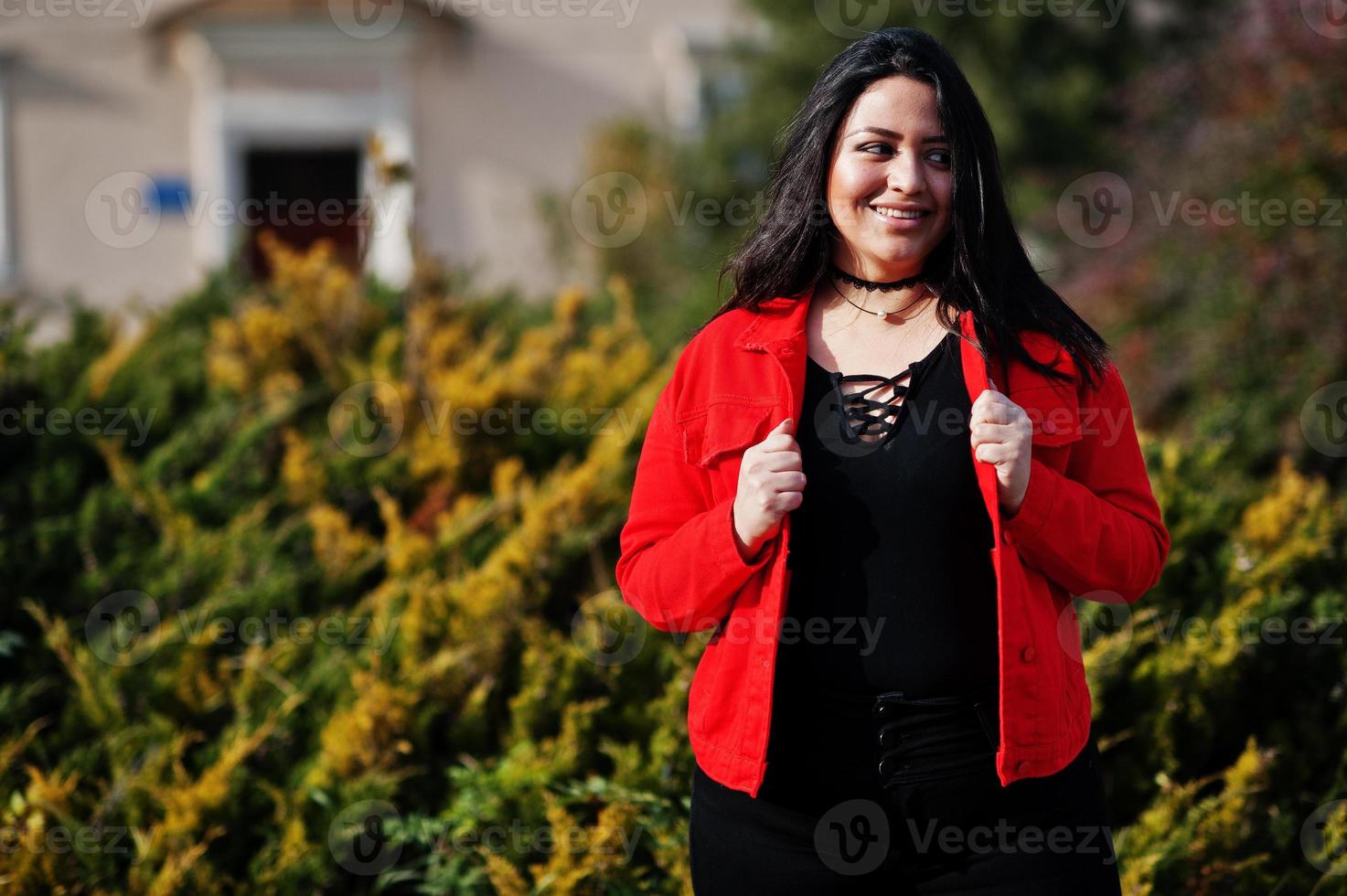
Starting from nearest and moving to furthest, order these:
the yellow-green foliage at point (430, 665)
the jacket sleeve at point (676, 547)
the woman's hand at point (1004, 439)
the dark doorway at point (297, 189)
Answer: the woman's hand at point (1004, 439) → the jacket sleeve at point (676, 547) → the yellow-green foliage at point (430, 665) → the dark doorway at point (297, 189)

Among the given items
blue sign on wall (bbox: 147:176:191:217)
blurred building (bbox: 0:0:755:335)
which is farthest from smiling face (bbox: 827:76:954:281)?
blue sign on wall (bbox: 147:176:191:217)

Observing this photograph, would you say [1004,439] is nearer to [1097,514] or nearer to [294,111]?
[1097,514]

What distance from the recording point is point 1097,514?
1.67 meters

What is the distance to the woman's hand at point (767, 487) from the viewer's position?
5.34 ft

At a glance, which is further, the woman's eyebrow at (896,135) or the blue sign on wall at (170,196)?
the blue sign on wall at (170,196)

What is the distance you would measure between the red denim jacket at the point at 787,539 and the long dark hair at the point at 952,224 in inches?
1.4

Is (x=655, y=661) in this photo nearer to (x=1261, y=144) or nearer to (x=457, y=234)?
(x=1261, y=144)

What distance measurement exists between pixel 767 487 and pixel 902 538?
9.0 inches

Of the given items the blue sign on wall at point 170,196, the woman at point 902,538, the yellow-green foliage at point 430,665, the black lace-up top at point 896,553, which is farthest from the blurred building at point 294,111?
the black lace-up top at point 896,553

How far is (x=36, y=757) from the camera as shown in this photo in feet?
9.91

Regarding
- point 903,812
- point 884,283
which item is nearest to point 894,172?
point 884,283

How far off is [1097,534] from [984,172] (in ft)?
1.90

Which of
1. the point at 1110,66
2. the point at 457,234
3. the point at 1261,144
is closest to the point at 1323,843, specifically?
the point at 1261,144

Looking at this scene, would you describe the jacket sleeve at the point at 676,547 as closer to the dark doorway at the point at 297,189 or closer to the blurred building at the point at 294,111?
the blurred building at the point at 294,111
